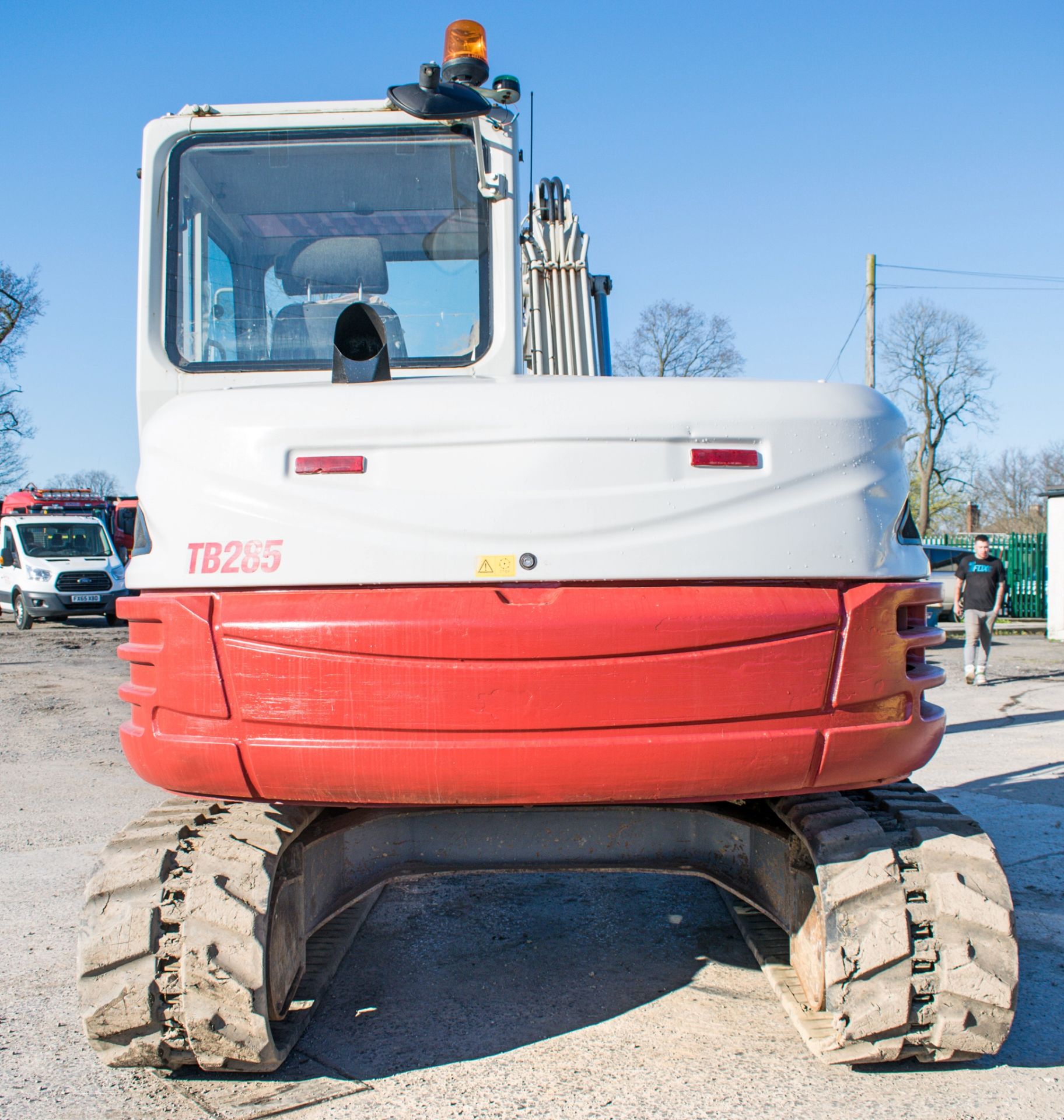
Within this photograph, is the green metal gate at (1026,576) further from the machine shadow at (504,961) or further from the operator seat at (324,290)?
the operator seat at (324,290)

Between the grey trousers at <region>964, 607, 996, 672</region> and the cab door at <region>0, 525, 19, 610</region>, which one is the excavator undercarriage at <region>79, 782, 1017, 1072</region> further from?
the cab door at <region>0, 525, 19, 610</region>

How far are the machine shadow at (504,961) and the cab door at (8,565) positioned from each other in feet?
63.5

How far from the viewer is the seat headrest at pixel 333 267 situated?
3938mm

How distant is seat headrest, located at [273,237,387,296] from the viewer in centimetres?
394

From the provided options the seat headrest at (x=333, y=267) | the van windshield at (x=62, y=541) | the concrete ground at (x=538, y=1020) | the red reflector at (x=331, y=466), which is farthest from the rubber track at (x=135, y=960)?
the van windshield at (x=62, y=541)

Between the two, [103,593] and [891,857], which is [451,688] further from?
[103,593]

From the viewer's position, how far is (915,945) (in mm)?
2982

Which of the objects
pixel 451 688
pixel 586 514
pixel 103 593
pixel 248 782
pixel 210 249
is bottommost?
pixel 103 593

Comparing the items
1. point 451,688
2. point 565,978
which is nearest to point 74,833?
point 565,978

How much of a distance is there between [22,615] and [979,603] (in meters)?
17.7

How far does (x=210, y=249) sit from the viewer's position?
12.9 ft

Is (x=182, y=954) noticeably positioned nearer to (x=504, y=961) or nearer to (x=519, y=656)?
(x=519, y=656)

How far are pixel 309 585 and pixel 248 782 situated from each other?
0.53 meters

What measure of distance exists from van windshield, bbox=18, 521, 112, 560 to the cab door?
0.70 ft
